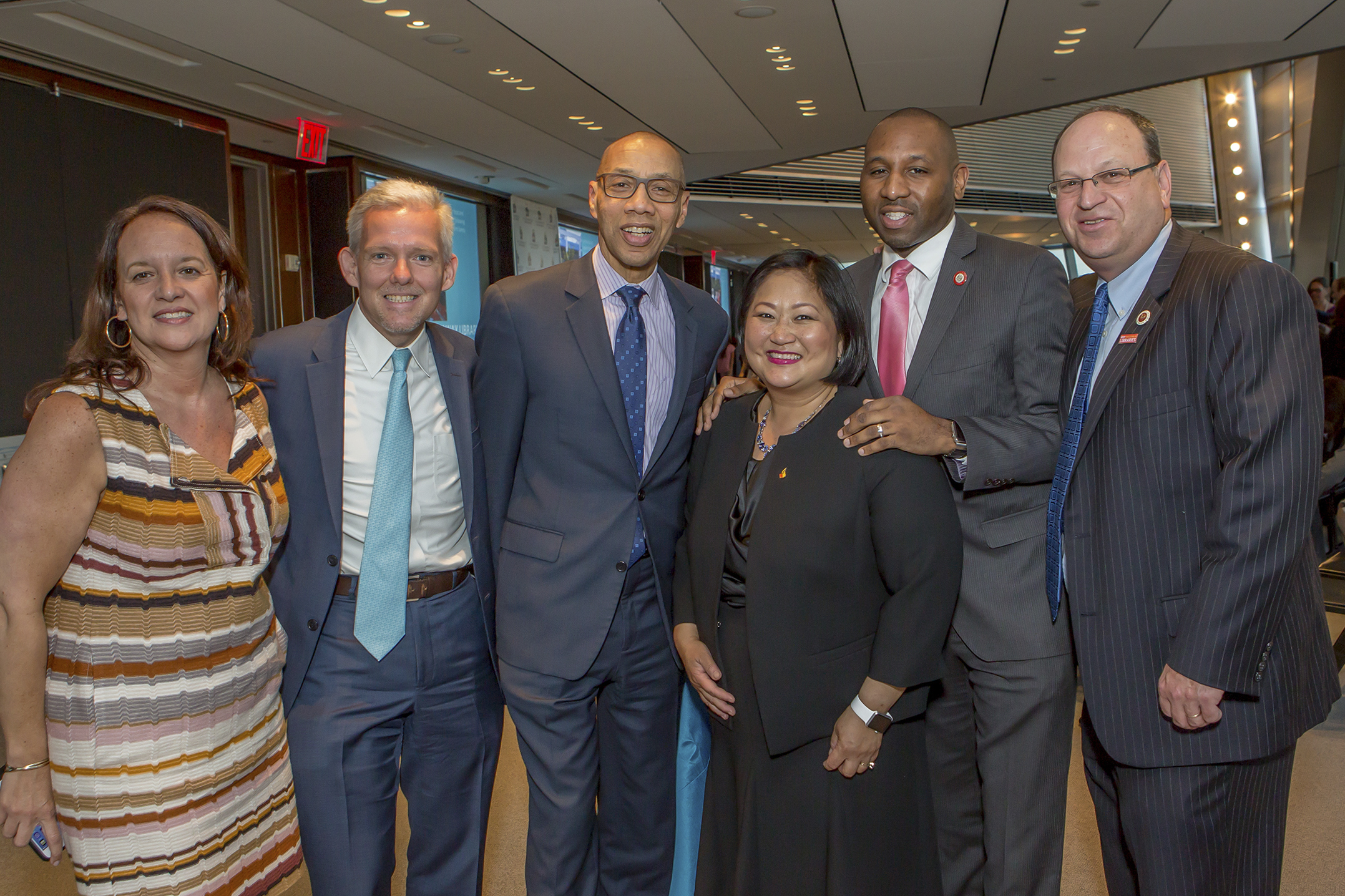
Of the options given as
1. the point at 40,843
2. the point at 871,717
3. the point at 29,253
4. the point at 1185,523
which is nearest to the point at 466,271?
the point at 29,253

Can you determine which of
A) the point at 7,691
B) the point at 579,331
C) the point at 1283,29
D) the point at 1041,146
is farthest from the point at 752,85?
the point at 1041,146

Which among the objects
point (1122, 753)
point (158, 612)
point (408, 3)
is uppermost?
point (408, 3)

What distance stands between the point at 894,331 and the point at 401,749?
5.46ft

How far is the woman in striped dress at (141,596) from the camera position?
1.70m

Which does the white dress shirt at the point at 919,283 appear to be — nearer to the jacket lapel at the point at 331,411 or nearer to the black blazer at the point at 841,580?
the black blazer at the point at 841,580

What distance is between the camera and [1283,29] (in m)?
6.80

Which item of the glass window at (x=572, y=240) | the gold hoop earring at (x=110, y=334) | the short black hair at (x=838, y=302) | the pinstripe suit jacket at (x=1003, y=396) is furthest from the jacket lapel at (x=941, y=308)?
the glass window at (x=572, y=240)

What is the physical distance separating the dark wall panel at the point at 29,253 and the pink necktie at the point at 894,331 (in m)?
5.63

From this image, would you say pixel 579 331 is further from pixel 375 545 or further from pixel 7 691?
pixel 7 691

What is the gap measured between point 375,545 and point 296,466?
10.8 inches

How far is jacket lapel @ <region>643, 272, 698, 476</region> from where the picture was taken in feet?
7.83

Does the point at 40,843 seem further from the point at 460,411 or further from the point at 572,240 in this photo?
the point at 572,240

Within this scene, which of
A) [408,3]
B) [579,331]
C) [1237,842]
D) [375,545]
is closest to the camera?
[1237,842]

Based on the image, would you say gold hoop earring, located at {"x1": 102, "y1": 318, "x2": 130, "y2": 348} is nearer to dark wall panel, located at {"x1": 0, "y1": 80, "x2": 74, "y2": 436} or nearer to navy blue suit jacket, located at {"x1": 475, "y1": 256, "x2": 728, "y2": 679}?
navy blue suit jacket, located at {"x1": 475, "y1": 256, "x2": 728, "y2": 679}
